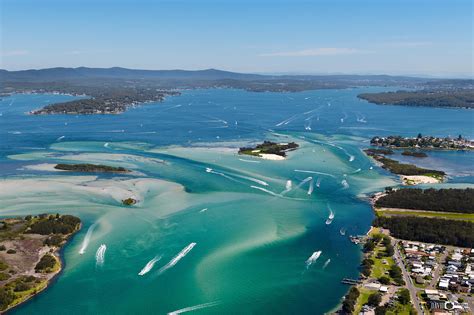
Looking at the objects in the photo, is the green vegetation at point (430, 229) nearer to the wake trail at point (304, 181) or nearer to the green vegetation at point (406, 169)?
the wake trail at point (304, 181)

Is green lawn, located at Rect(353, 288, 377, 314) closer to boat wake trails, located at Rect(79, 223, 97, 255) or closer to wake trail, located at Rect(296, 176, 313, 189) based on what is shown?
boat wake trails, located at Rect(79, 223, 97, 255)

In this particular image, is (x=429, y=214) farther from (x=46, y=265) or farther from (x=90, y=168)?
(x=90, y=168)

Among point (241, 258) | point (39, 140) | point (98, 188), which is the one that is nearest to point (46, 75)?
point (39, 140)

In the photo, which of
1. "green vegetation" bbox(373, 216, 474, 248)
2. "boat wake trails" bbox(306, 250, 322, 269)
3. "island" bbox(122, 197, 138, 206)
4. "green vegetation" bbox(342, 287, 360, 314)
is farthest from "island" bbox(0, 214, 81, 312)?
"green vegetation" bbox(373, 216, 474, 248)

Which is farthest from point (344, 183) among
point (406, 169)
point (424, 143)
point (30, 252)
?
point (30, 252)

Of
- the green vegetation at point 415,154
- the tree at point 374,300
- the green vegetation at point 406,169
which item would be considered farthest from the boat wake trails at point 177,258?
the green vegetation at point 415,154

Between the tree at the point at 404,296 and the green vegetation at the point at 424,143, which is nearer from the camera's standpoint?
the tree at the point at 404,296
